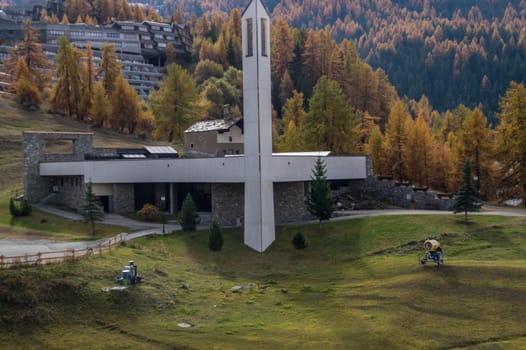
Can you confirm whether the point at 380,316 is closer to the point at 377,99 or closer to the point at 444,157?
the point at 444,157

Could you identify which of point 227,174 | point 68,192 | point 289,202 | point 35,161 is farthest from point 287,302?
point 35,161

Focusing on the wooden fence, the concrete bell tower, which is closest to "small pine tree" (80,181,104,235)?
the wooden fence

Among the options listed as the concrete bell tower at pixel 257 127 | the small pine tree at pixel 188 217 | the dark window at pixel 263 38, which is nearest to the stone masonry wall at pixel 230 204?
the small pine tree at pixel 188 217

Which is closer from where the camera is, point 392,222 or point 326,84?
point 392,222

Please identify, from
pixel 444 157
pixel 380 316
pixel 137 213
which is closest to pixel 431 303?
pixel 380 316

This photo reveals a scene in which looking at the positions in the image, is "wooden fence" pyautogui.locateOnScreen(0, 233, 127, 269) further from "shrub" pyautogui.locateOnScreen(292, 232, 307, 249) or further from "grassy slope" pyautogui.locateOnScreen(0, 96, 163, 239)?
"shrub" pyautogui.locateOnScreen(292, 232, 307, 249)

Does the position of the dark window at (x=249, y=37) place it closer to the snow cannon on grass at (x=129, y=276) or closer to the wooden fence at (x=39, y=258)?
the wooden fence at (x=39, y=258)

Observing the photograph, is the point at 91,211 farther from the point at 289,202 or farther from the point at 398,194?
the point at 398,194
